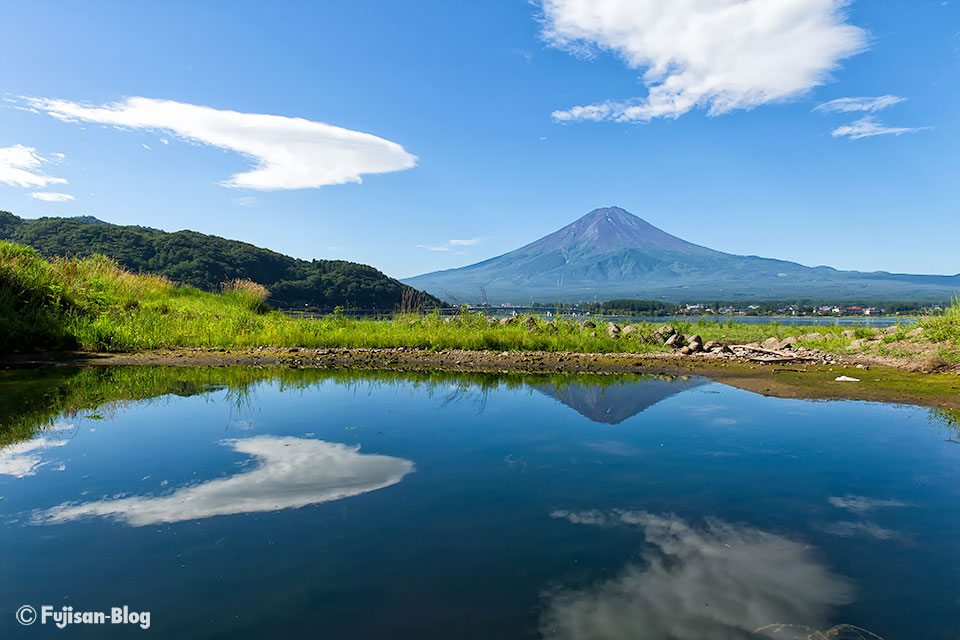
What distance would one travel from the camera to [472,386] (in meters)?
9.51

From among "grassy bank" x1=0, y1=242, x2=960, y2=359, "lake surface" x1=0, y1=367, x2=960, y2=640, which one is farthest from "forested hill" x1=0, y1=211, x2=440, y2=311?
"lake surface" x1=0, y1=367, x2=960, y2=640

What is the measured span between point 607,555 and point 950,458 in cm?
440

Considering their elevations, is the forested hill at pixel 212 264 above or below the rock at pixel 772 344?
above

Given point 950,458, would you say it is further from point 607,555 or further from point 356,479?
point 356,479

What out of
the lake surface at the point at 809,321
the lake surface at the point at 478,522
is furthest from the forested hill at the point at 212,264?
the lake surface at the point at 478,522

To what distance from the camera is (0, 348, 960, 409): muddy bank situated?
31.5 feet

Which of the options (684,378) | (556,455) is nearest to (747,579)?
(556,455)

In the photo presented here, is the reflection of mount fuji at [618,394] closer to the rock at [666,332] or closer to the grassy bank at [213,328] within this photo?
the grassy bank at [213,328]

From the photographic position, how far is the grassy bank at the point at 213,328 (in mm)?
12828

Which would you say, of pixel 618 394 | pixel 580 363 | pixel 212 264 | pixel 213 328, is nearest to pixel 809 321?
pixel 580 363

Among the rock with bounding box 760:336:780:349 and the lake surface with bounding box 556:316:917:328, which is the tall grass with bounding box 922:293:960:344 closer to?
the lake surface with bounding box 556:316:917:328

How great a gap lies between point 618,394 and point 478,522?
553cm

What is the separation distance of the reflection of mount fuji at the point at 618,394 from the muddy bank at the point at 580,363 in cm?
92

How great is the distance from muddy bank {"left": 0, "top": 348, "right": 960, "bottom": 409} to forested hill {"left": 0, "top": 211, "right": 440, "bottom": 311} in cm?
3092
